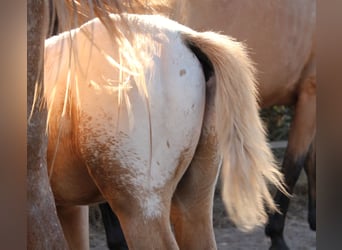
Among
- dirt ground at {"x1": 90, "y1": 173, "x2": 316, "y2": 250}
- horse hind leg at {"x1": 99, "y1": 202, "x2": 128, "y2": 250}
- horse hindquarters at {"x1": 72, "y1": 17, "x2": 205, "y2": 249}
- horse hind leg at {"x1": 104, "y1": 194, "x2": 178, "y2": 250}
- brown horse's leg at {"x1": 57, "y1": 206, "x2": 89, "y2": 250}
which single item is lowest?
dirt ground at {"x1": 90, "y1": 173, "x2": 316, "y2": 250}

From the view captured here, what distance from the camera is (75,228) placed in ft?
5.73

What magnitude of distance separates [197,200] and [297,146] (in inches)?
38.9

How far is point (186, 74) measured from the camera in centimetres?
143

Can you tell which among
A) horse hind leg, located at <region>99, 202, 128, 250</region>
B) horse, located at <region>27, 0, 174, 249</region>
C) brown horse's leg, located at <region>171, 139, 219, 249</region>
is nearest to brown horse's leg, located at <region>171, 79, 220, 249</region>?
brown horse's leg, located at <region>171, 139, 219, 249</region>

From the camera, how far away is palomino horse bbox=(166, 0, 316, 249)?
7.20 feet

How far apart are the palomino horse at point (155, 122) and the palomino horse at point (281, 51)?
676mm

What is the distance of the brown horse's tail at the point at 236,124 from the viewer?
1.42m

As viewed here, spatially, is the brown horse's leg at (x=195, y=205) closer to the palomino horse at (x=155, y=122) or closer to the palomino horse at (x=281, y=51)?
→ the palomino horse at (x=155, y=122)

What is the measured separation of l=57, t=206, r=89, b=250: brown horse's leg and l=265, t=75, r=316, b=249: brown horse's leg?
0.86m

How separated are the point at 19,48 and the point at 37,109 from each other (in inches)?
18.2

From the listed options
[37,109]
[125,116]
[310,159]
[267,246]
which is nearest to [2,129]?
[37,109]

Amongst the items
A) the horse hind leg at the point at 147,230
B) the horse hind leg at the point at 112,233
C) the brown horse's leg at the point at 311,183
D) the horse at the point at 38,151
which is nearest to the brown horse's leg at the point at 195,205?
the horse hind leg at the point at 147,230

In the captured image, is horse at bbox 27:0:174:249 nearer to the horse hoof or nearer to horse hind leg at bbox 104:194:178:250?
horse hind leg at bbox 104:194:178:250

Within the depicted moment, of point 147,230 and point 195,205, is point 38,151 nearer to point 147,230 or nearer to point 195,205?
point 147,230
